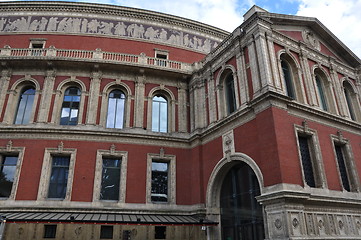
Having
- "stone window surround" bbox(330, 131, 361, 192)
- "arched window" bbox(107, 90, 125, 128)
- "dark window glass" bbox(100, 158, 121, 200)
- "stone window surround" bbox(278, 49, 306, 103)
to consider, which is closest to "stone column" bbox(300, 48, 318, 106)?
"stone window surround" bbox(278, 49, 306, 103)

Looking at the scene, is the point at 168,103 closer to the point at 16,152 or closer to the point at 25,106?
the point at 25,106

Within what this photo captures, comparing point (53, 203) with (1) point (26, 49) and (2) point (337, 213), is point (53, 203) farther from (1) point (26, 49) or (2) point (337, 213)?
(2) point (337, 213)

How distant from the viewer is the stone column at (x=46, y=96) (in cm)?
1870

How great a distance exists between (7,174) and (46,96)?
546 cm

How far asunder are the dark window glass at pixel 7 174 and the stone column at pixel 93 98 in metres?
5.14

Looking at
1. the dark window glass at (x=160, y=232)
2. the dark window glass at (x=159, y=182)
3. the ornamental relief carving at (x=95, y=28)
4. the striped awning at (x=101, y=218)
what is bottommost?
the dark window glass at (x=160, y=232)

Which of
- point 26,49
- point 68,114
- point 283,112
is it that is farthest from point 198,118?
point 26,49

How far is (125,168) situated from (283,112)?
1019 centimetres

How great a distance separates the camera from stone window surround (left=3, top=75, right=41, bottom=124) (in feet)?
62.0

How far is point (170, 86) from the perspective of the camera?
71.5 ft

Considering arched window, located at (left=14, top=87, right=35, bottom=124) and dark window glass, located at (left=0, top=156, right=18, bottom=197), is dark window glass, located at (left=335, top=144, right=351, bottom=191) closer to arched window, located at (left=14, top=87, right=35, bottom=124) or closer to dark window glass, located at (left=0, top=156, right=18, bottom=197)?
dark window glass, located at (left=0, top=156, right=18, bottom=197)

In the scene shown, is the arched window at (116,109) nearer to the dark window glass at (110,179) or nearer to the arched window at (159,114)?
the arched window at (159,114)

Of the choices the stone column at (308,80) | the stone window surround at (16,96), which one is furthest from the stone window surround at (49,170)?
the stone column at (308,80)

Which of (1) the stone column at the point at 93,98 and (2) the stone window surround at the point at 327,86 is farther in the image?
(1) the stone column at the point at 93,98
